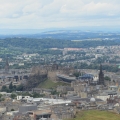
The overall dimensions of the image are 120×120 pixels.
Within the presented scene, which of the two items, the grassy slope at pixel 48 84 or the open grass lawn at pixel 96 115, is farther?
the grassy slope at pixel 48 84

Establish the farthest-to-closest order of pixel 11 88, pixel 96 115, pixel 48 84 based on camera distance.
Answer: pixel 48 84 < pixel 11 88 < pixel 96 115

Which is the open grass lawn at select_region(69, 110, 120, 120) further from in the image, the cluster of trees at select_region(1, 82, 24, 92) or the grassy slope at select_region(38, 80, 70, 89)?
the cluster of trees at select_region(1, 82, 24, 92)

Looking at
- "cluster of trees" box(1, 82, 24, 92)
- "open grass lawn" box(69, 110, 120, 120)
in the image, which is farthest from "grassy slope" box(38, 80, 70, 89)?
"open grass lawn" box(69, 110, 120, 120)

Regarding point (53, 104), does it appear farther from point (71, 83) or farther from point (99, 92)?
point (71, 83)

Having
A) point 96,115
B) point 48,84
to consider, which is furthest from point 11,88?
point 96,115

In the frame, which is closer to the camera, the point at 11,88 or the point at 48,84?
the point at 11,88

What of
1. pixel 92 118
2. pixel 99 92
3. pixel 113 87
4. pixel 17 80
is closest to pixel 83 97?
pixel 99 92

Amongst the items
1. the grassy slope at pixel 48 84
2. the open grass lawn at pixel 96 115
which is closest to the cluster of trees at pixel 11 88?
the grassy slope at pixel 48 84

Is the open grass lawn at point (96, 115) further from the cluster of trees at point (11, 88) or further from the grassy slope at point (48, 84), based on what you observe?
the cluster of trees at point (11, 88)

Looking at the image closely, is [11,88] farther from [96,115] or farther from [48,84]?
[96,115]
